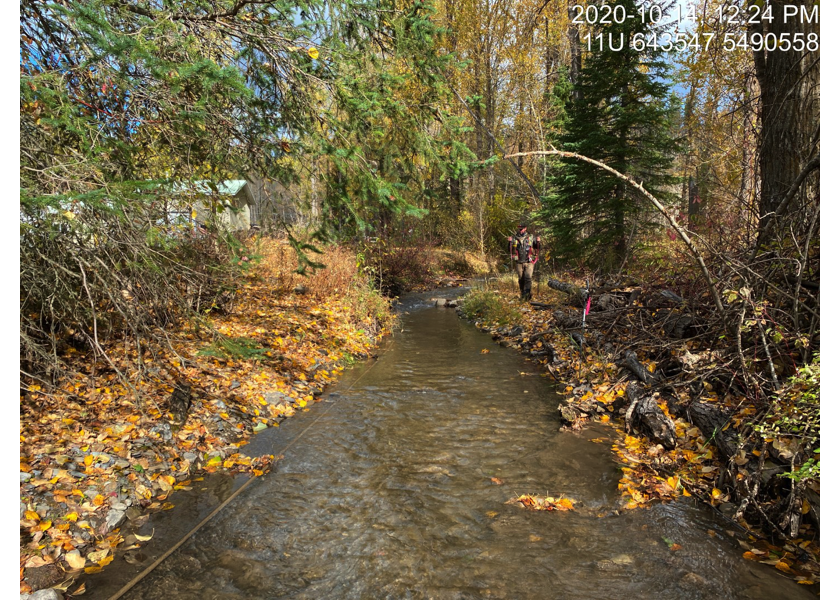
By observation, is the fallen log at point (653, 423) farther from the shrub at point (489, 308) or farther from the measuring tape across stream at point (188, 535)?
the shrub at point (489, 308)

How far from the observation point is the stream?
3129 mm

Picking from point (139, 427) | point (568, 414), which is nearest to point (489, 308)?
point (568, 414)

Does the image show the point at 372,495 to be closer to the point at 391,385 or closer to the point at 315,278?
the point at 391,385

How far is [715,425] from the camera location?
441cm

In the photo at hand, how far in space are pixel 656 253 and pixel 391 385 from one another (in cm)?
770

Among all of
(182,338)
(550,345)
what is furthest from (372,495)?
(550,345)

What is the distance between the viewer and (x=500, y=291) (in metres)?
14.8

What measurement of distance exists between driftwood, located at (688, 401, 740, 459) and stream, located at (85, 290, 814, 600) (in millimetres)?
621

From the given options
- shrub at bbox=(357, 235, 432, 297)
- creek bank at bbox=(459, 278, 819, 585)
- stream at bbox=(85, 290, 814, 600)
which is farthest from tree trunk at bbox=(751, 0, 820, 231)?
shrub at bbox=(357, 235, 432, 297)

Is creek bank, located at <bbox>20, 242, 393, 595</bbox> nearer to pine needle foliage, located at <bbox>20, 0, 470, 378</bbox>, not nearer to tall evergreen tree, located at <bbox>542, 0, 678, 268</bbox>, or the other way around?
pine needle foliage, located at <bbox>20, 0, 470, 378</bbox>

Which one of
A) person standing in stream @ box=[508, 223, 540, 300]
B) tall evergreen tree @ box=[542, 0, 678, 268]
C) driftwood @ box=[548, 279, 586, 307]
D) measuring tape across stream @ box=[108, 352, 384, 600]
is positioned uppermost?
tall evergreen tree @ box=[542, 0, 678, 268]

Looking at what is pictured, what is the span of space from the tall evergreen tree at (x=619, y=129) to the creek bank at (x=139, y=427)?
7342 millimetres

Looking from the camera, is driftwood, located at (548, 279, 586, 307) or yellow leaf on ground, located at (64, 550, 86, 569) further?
driftwood, located at (548, 279, 586, 307)

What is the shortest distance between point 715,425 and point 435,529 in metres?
2.82
